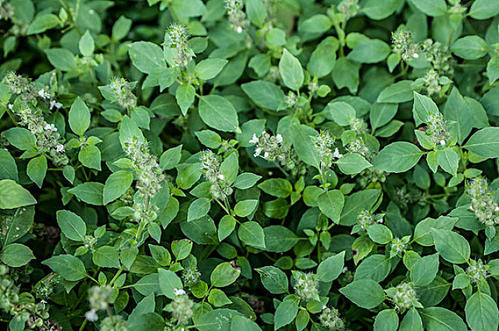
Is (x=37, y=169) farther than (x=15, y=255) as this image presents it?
Yes

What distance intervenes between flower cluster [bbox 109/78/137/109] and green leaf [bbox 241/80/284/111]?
75 centimetres

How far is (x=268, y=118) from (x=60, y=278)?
1.61 meters

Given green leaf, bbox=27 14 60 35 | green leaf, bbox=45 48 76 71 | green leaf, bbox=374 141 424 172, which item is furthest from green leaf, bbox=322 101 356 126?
green leaf, bbox=27 14 60 35

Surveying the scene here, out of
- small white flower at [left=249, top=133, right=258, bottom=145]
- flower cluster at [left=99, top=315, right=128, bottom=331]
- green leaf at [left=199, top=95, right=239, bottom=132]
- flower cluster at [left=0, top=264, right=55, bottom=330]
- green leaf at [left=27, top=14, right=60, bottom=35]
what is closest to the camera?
flower cluster at [left=99, top=315, right=128, bottom=331]

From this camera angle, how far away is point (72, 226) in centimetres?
240

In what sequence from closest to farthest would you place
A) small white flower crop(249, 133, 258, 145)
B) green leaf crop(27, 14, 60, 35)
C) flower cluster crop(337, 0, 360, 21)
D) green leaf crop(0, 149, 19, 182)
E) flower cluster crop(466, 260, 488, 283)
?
flower cluster crop(466, 260, 488, 283), green leaf crop(0, 149, 19, 182), small white flower crop(249, 133, 258, 145), flower cluster crop(337, 0, 360, 21), green leaf crop(27, 14, 60, 35)

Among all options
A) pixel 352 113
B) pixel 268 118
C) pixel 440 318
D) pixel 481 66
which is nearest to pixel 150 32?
pixel 268 118

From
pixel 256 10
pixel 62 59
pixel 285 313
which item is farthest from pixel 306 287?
pixel 62 59

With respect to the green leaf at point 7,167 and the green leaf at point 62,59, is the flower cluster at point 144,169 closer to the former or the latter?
the green leaf at point 7,167

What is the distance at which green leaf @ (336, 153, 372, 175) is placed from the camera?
2385 millimetres

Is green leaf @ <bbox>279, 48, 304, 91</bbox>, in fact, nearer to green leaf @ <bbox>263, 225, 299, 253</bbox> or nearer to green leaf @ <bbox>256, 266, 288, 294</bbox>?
green leaf @ <bbox>263, 225, 299, 253</bbox>

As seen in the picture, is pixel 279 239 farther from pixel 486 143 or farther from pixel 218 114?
pixel 486 143

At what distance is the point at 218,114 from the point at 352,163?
87 cm

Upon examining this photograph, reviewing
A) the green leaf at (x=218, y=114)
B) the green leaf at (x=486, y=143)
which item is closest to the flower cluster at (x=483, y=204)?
the green leaf at (x=486, y=143)
